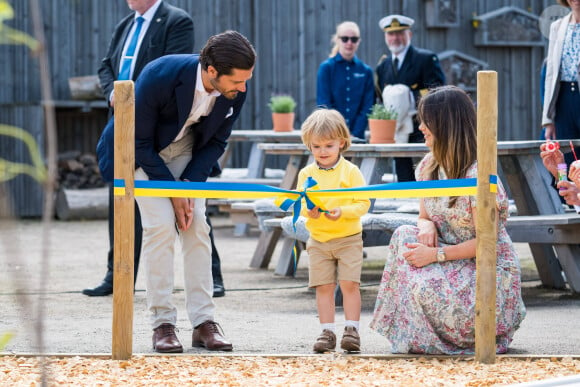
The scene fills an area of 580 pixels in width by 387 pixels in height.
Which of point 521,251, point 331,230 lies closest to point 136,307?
point 331,230

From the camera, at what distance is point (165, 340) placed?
4438 millimetres

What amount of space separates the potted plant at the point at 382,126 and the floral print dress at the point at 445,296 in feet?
9.08

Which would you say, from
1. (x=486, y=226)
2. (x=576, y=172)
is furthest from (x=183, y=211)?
(x=576, y=172)

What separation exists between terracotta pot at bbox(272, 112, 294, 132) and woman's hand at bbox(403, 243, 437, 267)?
16.7 feet

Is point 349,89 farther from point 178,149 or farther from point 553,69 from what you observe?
point 178,149

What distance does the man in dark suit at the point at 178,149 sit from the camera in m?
4.42

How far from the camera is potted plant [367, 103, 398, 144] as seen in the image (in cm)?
732

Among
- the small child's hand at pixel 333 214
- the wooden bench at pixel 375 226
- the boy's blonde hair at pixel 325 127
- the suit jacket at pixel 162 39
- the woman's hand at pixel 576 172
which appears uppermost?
the suit jacket at pixel 162 39

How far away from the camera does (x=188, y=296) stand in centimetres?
473

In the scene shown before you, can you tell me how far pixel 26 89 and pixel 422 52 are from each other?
20.4ft

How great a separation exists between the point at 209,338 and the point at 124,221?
2.29 feet

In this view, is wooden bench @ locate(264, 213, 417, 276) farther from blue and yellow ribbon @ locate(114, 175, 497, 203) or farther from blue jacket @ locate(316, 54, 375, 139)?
blue jacket @ locate(316, 54, 375, 139)

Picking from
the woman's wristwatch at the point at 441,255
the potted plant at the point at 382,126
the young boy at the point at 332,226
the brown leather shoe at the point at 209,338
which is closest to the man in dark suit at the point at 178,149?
the brown leather shoe at the point at 209,338

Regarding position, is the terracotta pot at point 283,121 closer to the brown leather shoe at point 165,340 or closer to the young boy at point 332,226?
the young boy at point 332,226
